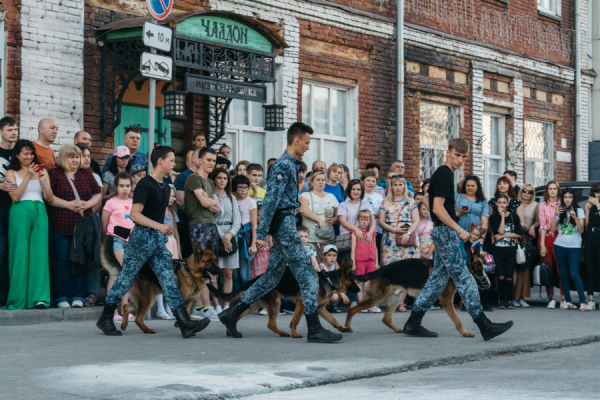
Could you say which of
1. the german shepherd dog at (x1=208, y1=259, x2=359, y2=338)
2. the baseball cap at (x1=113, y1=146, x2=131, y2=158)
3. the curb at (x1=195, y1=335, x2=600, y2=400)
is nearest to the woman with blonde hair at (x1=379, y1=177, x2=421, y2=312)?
the german shepherd dog at (x1=208, y1=259, x2=359, y2=338)

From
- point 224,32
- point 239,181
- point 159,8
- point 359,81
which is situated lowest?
point 239,181

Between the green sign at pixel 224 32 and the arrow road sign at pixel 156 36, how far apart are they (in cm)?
240

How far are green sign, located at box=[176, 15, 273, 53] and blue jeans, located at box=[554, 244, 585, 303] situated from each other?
5.63 m

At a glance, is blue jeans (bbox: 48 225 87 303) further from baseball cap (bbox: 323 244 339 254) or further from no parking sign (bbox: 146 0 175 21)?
baseball cap (bbox: 323 244 339 254)

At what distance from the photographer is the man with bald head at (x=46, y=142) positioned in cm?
1099

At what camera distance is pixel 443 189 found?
9234 millimetres

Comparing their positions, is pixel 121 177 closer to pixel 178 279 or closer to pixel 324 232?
pixel 178 279

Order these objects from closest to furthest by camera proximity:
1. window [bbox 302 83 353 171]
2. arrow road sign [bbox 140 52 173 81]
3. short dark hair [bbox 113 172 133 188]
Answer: arrow road sign [bbox 140 52 173 81]
short dark hair [bbox 113 172 133 188]
window [bbox 302 83 353 171]

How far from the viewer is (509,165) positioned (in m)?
22.7

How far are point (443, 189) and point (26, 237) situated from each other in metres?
4.84

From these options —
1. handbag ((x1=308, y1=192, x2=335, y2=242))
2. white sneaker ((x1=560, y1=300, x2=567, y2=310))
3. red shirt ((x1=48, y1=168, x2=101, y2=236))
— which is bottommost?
white sneaker ((x1=560, y1=300, x2=567, y2=310))

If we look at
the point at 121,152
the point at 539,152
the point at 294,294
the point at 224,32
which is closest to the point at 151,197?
the point at 294,294

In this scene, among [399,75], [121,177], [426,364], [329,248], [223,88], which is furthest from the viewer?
[399,75]

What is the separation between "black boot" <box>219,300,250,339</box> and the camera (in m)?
9.14
